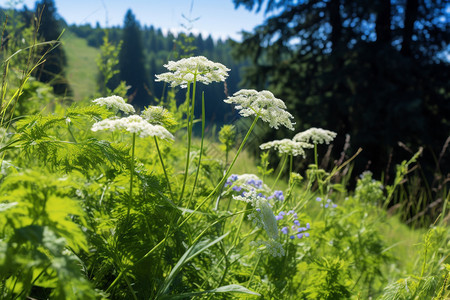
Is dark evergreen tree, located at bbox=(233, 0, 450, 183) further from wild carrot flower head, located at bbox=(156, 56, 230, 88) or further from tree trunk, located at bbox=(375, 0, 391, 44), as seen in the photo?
wild carrot flower head, located at bbox=(156, 56, 230, 88)

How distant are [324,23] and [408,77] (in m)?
3.77

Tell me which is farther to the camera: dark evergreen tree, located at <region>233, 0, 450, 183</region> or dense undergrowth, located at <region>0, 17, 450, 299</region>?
dark evergreen tree, located at <region>233, 0, 450, 183</region>

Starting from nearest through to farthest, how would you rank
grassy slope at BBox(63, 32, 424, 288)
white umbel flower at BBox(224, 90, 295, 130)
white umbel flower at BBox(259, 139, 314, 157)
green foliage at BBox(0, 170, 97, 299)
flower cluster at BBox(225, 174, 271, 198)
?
green foliage at BBox(0, 170, 97, 299)
white umbel flower at BBox(224, 90, 295, 130)
flower cluster at BBox(225, 174, 271, 198)
white umbel flower at BBox(259, 139, 314, 157)
grassy slope at BBox(63, 32, 424, 288)

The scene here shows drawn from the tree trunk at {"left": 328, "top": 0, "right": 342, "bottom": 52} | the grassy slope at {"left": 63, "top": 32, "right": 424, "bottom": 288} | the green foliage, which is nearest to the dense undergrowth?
the green foliage

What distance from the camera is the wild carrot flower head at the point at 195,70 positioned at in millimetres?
1312

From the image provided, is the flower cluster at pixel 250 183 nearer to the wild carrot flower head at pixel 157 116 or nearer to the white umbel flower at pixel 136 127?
the wild carrot flower head at pixel 157 116

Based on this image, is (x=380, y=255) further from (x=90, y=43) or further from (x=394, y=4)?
(x=90, y=43)

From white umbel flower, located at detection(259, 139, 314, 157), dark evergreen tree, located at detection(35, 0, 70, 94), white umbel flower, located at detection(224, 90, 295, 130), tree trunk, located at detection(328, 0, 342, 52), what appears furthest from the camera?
tree trunk, located at detection(328, 0, 342, 52)

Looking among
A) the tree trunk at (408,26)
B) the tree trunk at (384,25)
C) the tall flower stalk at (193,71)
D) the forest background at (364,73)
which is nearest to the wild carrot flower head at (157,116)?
the tall flower stalk at (193,71)

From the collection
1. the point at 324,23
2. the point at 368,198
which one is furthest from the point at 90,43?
the point at 368,198

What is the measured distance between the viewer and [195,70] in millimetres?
1325

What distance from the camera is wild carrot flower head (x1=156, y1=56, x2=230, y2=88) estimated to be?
51.7 inches

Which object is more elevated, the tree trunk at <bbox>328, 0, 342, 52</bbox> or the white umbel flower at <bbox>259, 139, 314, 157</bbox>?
the tree trunk at <bbox>328, 0, 342, 52</bbox>

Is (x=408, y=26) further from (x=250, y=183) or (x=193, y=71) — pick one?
(x=193, y=71)
